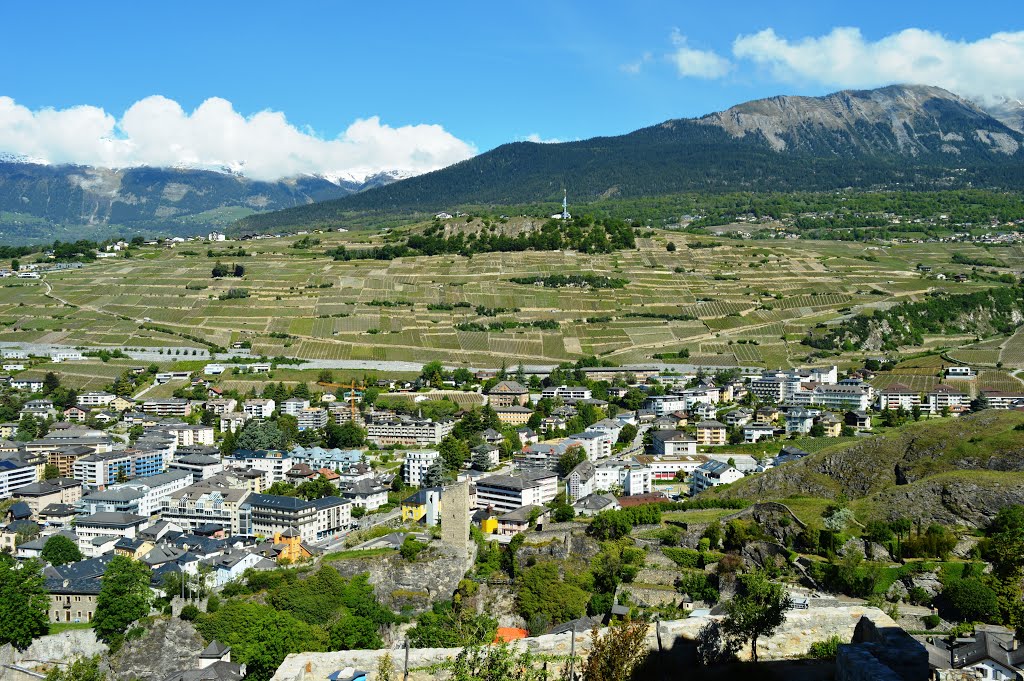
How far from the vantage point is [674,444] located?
49.6m

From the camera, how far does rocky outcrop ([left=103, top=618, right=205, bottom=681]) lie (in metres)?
29.3

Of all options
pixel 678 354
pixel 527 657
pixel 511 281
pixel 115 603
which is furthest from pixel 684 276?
pixel 527 657

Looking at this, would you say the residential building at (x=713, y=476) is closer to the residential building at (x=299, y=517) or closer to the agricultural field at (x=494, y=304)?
the residential building at (x=299, y=517)

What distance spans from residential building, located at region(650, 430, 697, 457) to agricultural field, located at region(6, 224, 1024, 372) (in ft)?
62.9

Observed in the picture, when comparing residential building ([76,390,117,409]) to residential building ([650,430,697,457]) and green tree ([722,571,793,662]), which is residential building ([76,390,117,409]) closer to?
residential building ([650,430,697,457])

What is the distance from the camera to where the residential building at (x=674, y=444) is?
162 feet

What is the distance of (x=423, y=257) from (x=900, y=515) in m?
80.5

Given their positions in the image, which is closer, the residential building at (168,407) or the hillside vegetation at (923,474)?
the hillside vegetation at (923,474)

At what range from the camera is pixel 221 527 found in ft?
137

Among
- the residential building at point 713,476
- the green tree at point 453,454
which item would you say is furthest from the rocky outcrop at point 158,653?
the residential building at point 713,476

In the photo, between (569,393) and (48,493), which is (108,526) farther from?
(569,393)

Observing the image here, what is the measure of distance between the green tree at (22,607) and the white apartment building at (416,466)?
17.6 m

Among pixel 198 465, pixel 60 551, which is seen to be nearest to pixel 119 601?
pixel 60 551

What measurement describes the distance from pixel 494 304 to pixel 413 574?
177ft
